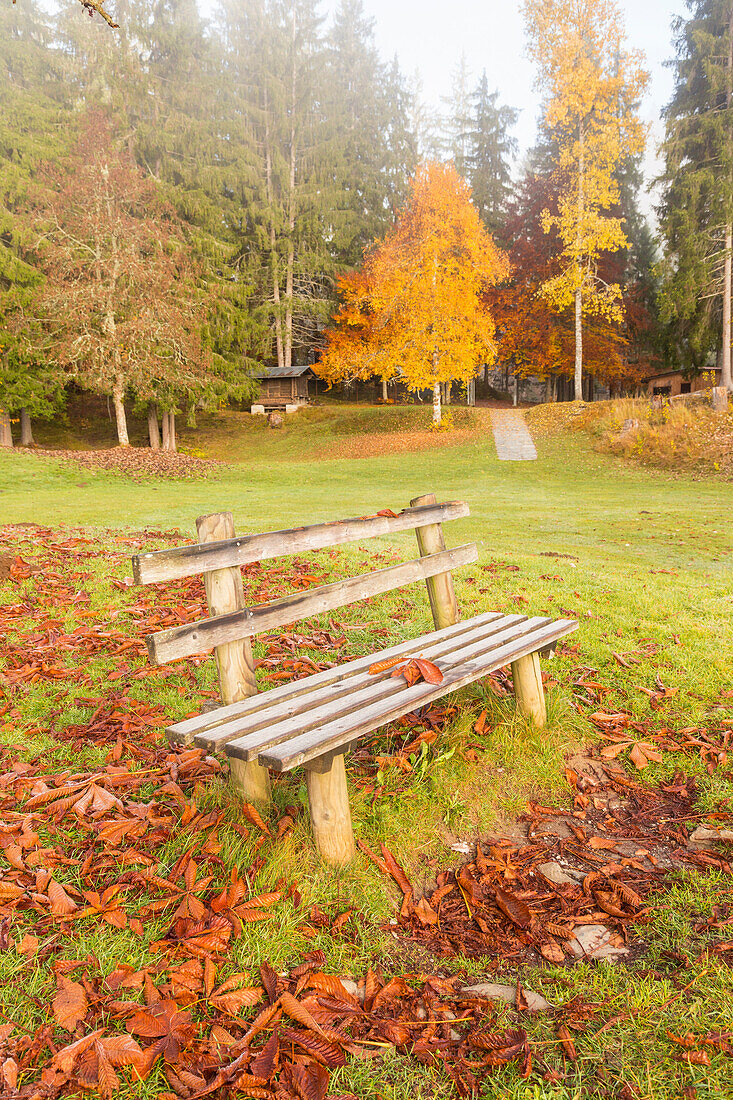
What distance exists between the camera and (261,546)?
286 cm

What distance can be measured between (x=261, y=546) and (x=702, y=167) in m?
28.4

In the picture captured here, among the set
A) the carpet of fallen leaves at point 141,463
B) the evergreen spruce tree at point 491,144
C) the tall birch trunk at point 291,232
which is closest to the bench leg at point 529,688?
the carpet of fallen leaves at point 141,463

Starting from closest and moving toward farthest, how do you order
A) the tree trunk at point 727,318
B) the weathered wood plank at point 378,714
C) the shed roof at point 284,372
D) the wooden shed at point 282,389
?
1. the weathered wood plank at point 378,714
2. the tree trunk at point 727,318
3. the shed roof at point 284,372
4. the wooden shed at point 282,389

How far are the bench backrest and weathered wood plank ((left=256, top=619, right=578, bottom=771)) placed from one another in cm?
54

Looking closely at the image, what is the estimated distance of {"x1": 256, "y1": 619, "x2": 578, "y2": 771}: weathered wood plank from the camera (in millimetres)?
2165

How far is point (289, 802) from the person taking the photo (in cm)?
284

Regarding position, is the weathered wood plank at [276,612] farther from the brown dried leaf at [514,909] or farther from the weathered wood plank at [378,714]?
the brown dried leaf at [514,909]

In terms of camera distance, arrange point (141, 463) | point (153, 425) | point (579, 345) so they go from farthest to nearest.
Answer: point (153, 425) → point (579, 345) → point (141, 463)

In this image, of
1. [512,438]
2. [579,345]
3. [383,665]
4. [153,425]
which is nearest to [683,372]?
[579,345]

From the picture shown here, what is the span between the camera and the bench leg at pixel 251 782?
2764 mm

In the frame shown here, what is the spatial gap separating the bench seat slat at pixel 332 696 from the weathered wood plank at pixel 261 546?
1.97 feet

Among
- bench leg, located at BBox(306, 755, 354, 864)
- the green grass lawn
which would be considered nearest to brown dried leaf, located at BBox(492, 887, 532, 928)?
the green grass lawn

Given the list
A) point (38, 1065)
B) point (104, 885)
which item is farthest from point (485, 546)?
point (38, 1065)

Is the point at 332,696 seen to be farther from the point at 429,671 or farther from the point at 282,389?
the point at 282,389
